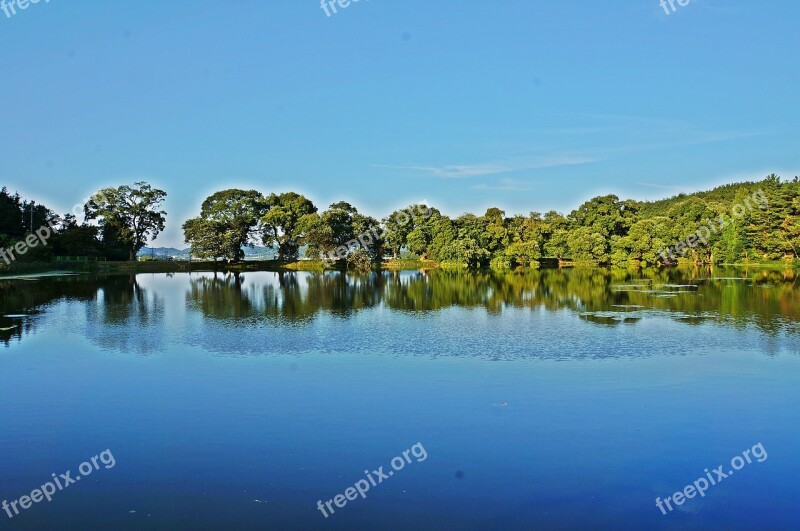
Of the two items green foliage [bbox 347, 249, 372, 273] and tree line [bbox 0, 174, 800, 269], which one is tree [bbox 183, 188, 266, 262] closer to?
tree line [bbox 0, 174, 800, 269]

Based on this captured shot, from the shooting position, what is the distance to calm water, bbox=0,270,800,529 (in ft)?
23.1

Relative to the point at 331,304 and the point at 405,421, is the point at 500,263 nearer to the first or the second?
the point at 331,304

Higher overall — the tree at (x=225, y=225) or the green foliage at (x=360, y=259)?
the tree at (x=225, y=225)

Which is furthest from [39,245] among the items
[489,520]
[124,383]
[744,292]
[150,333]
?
[489,520]

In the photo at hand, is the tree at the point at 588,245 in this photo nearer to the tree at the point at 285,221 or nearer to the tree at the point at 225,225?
the tree at the point at 285,221

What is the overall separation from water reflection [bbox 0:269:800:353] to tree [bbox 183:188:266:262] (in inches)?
1047

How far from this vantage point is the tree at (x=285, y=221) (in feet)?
235

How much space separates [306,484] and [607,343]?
11954 mm

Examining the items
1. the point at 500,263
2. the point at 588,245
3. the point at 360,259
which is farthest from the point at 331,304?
the point at 588,245

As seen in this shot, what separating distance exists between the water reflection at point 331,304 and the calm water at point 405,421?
1.11ft

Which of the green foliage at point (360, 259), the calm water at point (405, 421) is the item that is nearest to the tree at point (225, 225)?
the green foliage at point (360, 259)

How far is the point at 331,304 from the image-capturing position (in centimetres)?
2927

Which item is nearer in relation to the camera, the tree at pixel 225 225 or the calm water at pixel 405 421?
the calm water at pixel 405 421

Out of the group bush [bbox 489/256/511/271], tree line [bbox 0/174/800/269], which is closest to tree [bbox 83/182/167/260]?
tree line [bbox 0/174/800/269]
